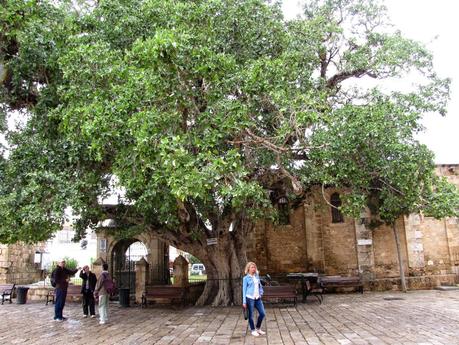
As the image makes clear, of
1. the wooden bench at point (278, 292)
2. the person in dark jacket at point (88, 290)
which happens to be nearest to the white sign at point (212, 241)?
the wooden bench at point (278, 292)

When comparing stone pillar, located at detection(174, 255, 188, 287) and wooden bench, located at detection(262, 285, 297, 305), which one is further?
stone pillar, located at detection(174, 255, 188, 287)

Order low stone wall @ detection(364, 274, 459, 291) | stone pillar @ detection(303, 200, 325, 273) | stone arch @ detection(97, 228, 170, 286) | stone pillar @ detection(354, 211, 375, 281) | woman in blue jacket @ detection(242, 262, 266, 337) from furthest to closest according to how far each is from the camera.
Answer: stone pillar @ detection(303, 200, 325, 273) → stone arch @ detection(97, 228, 170, 286) → stone pillar @ detection(354, 211, 375, 281) → low stone wall @ detection(364, 274, 459, 291) → woman in blue jacket @ detection(242, 262, 266, 337)

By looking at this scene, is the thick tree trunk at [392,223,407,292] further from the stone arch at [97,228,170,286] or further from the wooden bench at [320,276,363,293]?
the stone arch at [97,228,170,286]

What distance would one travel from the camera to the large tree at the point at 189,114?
10008mm

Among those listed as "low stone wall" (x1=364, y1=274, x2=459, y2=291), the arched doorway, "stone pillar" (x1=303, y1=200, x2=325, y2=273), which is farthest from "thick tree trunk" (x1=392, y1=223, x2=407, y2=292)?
the arched doorway

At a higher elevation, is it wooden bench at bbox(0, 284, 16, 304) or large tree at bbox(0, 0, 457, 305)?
large tree at bbox(0, 0, 457, 305)

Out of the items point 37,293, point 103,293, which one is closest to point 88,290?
point 103,293

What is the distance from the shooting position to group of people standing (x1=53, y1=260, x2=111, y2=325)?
12094 millimetres

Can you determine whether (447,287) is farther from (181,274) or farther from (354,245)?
(181,274)

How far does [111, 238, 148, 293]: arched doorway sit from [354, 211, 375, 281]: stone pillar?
10769 millimetres

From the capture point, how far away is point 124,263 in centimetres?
2280

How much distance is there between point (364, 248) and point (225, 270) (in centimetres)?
838

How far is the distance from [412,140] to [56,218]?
417 inches

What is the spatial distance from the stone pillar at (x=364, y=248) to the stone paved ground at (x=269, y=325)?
451 cm
